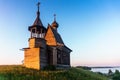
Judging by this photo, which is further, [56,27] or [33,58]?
[56,27]

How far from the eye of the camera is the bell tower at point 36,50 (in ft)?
99.1

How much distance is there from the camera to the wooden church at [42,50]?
100 ft

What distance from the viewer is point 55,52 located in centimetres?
3391

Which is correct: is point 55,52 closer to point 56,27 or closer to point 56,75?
point 56,75

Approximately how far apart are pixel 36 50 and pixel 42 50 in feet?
4.23

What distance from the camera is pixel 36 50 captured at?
100ft

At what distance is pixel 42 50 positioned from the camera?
103ft

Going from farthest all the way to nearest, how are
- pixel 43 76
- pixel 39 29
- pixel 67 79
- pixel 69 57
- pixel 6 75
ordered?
pixel 69 57 < pixel 39 29 < pixel 67 79 < pixel 43 76 < pixel 6 75

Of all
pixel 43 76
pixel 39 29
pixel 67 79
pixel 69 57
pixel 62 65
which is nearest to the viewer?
pixel 43 76

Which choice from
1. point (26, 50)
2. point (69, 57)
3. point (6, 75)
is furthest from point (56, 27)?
point (6, 75)

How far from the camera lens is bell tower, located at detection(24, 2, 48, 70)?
30.2 meters

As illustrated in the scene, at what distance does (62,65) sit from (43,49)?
21.3 ft

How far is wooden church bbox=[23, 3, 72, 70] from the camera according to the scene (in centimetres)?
3048

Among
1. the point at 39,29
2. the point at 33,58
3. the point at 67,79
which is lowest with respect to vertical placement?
the point at 67,79
